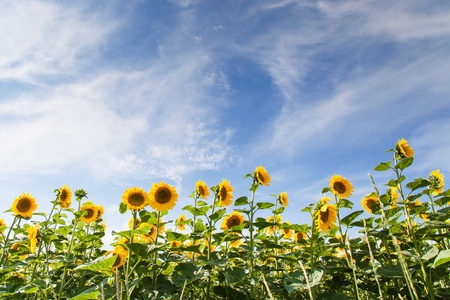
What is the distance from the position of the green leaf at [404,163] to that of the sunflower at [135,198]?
3377 mm

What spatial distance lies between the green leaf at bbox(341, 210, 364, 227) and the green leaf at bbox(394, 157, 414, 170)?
0.77m

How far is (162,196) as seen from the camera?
177 inches

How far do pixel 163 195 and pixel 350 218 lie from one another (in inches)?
104

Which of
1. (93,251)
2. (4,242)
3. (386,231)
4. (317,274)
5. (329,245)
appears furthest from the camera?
(93,251)

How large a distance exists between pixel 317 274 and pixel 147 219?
2.26 metres

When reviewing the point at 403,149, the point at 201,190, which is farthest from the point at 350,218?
the point at 201,190

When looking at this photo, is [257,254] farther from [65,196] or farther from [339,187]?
[65,196]

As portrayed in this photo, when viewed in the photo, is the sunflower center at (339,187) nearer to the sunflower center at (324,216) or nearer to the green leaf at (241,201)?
the sunflower center at (324,216)

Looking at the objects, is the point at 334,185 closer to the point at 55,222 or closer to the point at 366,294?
the point at 366,294

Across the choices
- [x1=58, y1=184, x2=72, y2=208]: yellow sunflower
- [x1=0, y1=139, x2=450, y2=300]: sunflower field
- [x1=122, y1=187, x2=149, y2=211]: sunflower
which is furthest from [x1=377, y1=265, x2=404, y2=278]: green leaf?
[x1=58, y1=184, x2=72, y2=208]: yellow sunflower

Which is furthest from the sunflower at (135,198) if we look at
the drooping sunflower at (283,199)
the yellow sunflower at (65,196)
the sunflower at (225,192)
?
the drooping sunflower at (283,199)

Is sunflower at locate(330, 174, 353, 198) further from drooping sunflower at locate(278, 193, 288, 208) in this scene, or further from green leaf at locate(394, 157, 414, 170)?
drooping sunflower at locate(278, 193, 288, 208)

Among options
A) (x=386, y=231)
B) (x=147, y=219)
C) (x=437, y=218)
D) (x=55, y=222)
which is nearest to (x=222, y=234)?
(x=147, y=219)

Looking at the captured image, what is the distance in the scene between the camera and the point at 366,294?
159 inches
